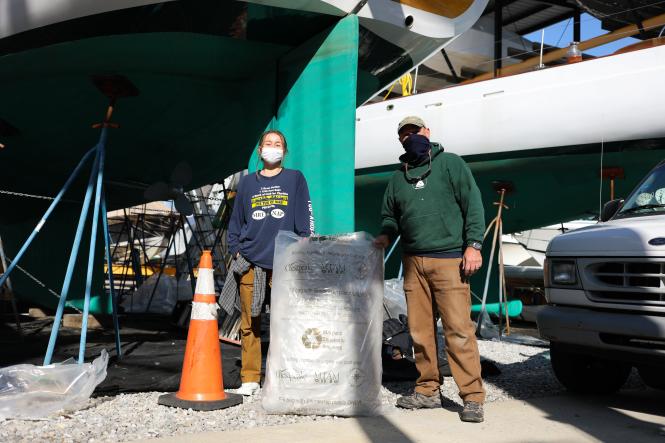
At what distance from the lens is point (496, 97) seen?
9.19 metres

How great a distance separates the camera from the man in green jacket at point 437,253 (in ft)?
12.0

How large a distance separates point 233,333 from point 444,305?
3.18 meters

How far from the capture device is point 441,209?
3752 millimetres

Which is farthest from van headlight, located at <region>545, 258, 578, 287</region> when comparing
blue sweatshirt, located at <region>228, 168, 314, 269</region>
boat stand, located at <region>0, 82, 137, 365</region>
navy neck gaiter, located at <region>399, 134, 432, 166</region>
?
boat stand, located at <region>0, 82, 137, 365</region>

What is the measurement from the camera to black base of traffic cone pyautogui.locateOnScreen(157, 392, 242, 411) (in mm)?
3623

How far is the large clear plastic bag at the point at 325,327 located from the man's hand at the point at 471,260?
0.50 m

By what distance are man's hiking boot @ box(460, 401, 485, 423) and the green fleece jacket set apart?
0.88 m

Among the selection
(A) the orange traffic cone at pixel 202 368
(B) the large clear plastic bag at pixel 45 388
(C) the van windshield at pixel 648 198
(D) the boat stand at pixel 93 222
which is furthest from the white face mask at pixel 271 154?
(C) the van windshield at pixel 648 198

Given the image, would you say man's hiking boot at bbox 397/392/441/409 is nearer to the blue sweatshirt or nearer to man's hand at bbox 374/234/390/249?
man's hand at bbox 374/234/390/249

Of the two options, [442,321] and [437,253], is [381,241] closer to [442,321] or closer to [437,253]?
[437,253]

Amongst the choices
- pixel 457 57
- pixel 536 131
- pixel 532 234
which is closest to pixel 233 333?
pixel 536 131

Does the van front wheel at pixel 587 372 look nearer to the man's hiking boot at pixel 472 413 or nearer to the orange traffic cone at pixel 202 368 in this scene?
the man's hiking boot at pixel 472 413

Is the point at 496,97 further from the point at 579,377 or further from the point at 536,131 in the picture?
the point at 579,377

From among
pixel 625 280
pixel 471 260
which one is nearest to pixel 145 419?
pixel 471 260
